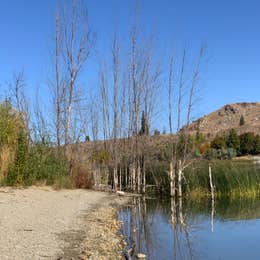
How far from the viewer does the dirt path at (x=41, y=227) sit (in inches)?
226

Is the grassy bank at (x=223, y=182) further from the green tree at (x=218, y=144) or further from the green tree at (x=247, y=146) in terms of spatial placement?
the green tree at (x=247, y=146)

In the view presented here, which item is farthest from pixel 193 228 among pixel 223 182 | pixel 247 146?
pixel 247 146

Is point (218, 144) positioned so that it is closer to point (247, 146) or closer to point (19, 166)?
point (247, 146)

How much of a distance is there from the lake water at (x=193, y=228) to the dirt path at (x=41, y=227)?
1.21 m

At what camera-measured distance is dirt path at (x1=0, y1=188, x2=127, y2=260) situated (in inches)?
226

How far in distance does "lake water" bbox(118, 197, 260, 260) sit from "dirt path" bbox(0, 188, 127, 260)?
47.6 inches

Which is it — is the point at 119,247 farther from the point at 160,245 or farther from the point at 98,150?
the point at 98,150

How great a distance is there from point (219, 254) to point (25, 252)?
159 inches

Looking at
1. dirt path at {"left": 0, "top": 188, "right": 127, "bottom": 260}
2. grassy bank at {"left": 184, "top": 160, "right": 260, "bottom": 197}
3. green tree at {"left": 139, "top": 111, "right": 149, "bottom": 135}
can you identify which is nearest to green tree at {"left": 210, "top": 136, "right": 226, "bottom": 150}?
green tree at {"left": 139, "top": 111, "right": 149, "bottom": 135}

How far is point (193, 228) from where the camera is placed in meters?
11.0

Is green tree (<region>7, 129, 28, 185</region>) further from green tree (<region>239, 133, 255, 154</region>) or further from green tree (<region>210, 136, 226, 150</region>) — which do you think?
green tree (<region>239, 133, 255, 154</region>)

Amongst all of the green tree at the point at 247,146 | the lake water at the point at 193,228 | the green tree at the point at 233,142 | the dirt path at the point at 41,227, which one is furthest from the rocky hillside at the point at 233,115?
the dirt path at the point at 41,227

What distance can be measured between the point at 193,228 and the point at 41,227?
4952mm

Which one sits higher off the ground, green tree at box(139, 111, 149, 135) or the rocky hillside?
the rocky hillside
